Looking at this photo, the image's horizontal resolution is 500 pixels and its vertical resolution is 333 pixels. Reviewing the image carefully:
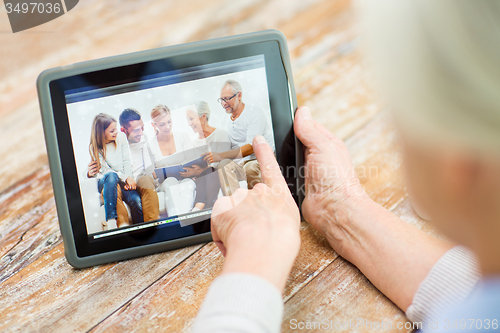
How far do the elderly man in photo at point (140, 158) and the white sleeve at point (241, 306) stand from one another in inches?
9.3

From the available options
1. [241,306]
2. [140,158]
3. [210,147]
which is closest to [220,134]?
[210,147]

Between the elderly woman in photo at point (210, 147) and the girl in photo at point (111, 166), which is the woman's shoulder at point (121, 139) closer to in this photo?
the girl in photo at point (111, 166)

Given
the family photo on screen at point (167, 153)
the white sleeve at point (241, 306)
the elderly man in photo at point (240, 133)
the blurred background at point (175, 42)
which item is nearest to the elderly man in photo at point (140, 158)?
the family photo on screen at point (167, 153)

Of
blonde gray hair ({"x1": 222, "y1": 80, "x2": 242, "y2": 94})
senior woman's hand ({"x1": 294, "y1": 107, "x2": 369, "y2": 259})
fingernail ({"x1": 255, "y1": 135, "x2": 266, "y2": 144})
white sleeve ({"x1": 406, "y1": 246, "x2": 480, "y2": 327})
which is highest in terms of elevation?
blonde gray hair ({"x1": 222, "y1": 80, "x2": 242, "y2": 94})

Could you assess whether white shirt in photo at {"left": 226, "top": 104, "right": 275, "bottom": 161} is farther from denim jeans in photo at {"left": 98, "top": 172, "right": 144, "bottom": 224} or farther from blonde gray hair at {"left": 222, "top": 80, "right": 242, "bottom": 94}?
denim jeans in photo at {"left": 98, "top": 172, "right": 144, "bottom": 224}

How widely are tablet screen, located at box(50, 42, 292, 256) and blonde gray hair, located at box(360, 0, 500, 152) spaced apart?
355 mm

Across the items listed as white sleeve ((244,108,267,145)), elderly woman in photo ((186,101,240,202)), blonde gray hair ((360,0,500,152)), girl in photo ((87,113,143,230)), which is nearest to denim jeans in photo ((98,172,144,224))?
girl in photo ((87,113,143,230))

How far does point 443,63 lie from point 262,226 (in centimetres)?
30

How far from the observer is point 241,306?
38 centimetres

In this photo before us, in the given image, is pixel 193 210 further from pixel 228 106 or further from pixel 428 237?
pixel 428 237

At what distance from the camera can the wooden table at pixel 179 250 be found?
540 millimetres

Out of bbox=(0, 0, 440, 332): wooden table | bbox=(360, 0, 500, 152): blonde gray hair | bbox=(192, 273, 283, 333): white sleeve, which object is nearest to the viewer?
bbox=(360, 0, 500, 152): blonde gray hair

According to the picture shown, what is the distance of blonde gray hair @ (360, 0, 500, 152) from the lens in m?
0.23

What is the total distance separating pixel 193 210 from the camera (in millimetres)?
599
